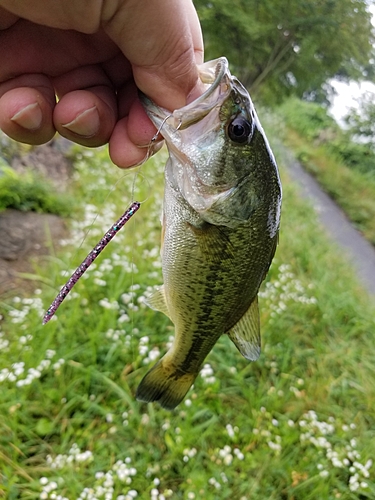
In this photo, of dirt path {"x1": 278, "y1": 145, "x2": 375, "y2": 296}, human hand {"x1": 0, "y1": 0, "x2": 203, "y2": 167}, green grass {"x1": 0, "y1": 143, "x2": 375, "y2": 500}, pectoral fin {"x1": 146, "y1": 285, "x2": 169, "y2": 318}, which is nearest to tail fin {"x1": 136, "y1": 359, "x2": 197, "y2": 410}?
pectoral fin {"x1": 146, "y1": 285, "x2": 169, "y2": 318}

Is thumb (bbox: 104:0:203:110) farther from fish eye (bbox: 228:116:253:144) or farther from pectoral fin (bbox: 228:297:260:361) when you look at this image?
pectoral fin (bbox: 228:297:260:361)

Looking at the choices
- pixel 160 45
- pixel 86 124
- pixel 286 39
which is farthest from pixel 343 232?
pixel 160 45

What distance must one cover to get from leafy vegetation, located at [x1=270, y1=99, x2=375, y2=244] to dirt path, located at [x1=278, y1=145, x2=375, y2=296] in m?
0.27

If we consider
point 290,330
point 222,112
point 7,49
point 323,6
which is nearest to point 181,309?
point 222,112

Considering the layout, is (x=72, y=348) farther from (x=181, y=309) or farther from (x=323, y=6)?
(x=323, y=6)

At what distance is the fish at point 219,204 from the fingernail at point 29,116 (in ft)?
1.22

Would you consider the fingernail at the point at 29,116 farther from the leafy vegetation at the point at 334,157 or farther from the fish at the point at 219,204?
the leafy vegetation at the point at 334,157

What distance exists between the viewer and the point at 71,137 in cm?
156

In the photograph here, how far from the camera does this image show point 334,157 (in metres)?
14.0

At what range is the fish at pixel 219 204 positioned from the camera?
1.24 metres

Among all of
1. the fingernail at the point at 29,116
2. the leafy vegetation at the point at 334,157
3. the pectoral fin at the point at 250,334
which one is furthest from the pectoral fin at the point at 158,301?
the leafy vegetation at the point at 334,157

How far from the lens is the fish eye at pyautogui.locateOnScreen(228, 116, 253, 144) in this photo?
1228 millimetres

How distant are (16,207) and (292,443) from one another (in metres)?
3.00

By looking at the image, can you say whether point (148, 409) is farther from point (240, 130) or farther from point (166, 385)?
A: point (240, 130)
